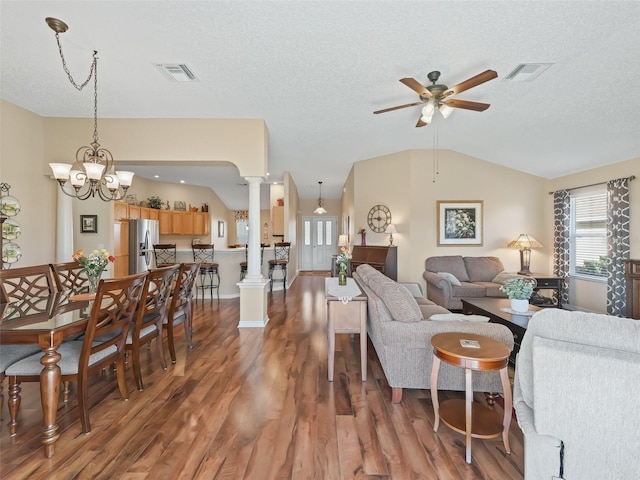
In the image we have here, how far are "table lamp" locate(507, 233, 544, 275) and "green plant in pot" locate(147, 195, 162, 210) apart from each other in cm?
889

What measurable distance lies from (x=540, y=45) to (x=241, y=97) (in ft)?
10.6

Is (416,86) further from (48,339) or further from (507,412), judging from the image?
(48,339)

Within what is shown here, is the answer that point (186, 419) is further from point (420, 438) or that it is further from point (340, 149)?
point (340, 149)

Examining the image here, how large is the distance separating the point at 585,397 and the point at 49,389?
289 cm

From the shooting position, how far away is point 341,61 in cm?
293

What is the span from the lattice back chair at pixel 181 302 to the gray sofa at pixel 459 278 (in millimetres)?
3998

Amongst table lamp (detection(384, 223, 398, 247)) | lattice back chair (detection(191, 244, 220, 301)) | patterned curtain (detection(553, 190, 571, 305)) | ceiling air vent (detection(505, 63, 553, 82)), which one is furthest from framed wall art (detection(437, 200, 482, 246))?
lattice back chair (detection(191, 244, 220, 301))

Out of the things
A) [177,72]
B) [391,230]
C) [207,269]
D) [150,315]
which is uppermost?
[177,72]

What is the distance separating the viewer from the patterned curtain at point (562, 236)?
5453mm

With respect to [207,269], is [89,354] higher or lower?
lower

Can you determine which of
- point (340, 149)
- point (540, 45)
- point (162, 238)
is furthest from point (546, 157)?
point (162, 238)

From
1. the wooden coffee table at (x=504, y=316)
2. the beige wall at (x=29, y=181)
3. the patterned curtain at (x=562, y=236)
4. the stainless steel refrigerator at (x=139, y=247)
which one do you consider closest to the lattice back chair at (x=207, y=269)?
the stainless steel refrigerator at (x=139, y=247)

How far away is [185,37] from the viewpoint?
2578 millimetres

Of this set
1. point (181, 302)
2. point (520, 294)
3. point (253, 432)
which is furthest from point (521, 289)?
point (181, 302)
